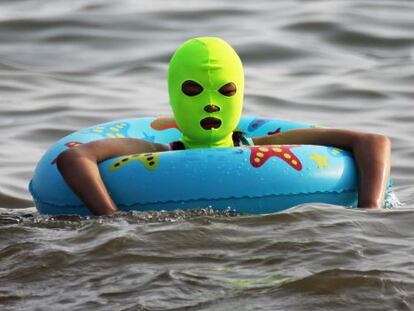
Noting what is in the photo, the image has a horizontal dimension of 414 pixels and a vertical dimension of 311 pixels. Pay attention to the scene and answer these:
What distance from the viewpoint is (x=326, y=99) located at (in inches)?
392

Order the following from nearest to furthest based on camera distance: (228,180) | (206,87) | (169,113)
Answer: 1. (228,180)
2. (206,87)
3. (169,113)

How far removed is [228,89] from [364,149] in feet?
2.34

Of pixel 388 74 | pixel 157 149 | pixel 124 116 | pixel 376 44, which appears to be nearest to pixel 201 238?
pixel 157 149

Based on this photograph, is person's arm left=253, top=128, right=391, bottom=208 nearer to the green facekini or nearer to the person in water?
the person in water

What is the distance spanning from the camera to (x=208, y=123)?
5.63 metres

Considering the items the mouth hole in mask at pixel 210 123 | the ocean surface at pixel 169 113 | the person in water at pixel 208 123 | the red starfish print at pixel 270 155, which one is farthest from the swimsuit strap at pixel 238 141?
the ocean surface at pixel 169 113

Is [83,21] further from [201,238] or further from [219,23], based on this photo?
[201,238]

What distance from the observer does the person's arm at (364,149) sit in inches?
217

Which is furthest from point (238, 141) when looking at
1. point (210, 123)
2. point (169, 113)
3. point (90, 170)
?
point (169, 113)

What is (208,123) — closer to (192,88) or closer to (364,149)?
(192,88)

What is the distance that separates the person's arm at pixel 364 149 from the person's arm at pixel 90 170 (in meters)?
0.88

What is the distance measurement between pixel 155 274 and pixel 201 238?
19.3 inches

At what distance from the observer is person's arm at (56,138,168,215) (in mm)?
5395

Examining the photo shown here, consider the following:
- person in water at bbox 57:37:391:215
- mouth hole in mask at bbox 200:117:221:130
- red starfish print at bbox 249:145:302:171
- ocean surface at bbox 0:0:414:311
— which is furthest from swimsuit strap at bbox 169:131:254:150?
ocean surface at bbox 0:0:414:311
